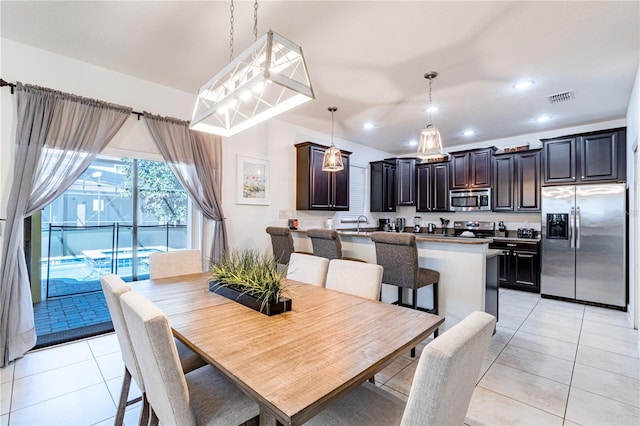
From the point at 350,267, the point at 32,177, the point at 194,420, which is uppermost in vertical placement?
the point at 32,177

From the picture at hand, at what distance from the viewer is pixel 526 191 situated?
502 cm

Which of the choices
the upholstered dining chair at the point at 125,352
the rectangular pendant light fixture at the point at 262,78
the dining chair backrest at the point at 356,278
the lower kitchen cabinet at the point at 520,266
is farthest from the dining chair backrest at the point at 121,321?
the lower kitchen cabinet at the point at 520,266

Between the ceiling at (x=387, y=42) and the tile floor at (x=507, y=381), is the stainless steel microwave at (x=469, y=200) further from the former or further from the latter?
the tile floor at (x=507, y=381)

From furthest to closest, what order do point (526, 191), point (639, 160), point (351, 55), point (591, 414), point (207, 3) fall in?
1. point (526, 191)
2. point (639, 160)
3. point (351, 55)
4. point (207, 3)
5. point (591, 414)

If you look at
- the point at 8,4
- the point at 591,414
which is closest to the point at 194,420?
the point at 591,414

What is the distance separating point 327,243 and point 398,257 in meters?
0.82

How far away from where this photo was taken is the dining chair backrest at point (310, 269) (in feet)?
7.68

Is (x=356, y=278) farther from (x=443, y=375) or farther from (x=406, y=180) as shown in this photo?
(x=406, y=180)

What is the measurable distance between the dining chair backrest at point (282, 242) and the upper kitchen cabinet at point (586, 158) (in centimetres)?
414

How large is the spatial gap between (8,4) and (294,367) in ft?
10.4

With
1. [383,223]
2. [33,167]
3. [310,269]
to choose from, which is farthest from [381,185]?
[33,167]

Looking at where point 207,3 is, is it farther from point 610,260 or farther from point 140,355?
point 610,260

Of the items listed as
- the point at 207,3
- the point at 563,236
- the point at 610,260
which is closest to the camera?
the point at 207,3

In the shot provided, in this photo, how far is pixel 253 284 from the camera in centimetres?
171
